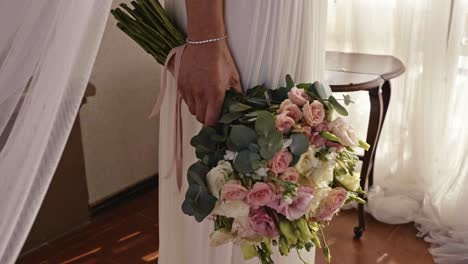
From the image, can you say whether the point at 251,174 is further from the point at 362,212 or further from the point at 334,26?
the point at 334,26

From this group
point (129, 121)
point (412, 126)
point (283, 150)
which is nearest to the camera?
point (283, 150)

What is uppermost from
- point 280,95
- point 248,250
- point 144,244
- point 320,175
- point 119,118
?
point 280,95

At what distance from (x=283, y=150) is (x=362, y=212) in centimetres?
131

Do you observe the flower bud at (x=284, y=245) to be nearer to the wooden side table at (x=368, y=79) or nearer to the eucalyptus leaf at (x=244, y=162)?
the eucalyptus leaf at (x=244, y=162)

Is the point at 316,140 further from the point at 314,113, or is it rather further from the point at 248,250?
the point at 248,250

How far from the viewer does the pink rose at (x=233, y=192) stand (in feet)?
2.44

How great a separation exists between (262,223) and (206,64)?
257 millimetres

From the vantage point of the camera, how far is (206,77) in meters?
0.81

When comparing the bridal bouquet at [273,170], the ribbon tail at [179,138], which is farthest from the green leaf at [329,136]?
the ribbon tail at [179,138]

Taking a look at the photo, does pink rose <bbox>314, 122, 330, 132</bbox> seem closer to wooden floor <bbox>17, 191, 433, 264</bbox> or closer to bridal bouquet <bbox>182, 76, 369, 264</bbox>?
bridal bouquet <bbox>182, 76, 369, 264</bbox>

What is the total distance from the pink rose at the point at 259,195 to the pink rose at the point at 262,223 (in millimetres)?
16

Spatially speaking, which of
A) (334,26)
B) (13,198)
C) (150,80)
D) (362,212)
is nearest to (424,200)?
(362,212)

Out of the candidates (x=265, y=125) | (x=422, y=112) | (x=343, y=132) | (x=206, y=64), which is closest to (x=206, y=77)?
(x=206, y=64)

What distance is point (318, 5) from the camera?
34.7 inches
